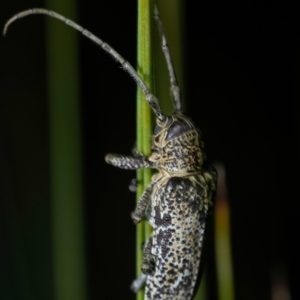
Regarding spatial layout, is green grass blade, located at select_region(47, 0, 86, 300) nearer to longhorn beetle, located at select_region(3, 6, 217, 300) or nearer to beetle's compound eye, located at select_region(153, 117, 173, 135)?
longhorn beetle, located at select_region(3, 6, 217, 300)

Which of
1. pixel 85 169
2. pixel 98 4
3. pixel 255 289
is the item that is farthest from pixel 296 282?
pixel 98 4

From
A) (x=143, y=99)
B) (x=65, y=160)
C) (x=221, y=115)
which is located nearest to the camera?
(x=143, y=99)

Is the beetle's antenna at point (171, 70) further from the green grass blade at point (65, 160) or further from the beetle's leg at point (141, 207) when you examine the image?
the green grass blade at point (65, 160)

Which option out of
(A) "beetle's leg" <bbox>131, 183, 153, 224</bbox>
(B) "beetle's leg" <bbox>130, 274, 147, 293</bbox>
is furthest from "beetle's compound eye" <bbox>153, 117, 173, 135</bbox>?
(B) "beetle's leg" <bbox>130, 274, 147, 293</bbox>

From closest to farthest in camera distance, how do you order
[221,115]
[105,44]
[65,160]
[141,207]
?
[105,44]
[141,207]
[65,160]
[221,115]

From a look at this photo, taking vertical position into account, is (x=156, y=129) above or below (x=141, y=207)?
above

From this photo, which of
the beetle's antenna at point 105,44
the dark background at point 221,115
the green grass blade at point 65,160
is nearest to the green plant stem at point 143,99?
the beetle's antenna at point 105,44

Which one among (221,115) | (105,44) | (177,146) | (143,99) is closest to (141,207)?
(177,146)

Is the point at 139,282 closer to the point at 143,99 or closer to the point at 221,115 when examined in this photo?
the point at 143,99
